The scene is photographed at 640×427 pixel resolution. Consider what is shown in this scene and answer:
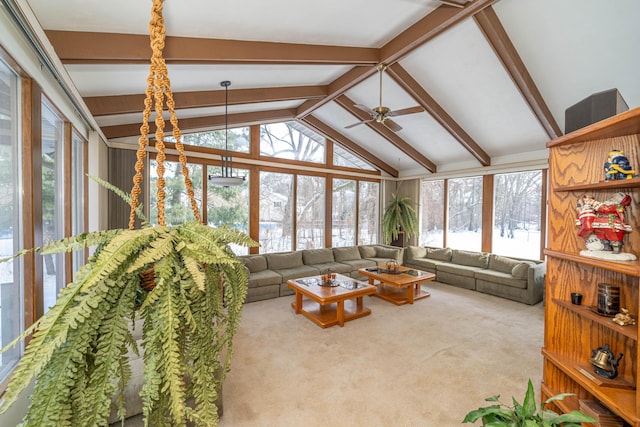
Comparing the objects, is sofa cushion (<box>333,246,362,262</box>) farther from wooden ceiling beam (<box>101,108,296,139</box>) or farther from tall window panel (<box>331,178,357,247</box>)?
wooden ceiling beam (<box>101,108,296,139</box>)

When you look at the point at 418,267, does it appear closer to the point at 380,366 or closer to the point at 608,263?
the point at 380,366

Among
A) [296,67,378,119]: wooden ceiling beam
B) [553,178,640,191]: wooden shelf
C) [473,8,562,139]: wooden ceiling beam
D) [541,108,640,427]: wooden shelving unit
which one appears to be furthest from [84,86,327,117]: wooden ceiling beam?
[553,178,640,191]: wooden shelf

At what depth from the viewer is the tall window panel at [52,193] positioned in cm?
210

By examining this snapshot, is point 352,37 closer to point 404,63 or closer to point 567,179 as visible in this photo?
point 404,63

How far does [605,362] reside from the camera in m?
1.62

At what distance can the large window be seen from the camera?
223 inches

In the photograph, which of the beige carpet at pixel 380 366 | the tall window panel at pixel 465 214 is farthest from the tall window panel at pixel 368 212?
the beige carpet at pixel 380 366

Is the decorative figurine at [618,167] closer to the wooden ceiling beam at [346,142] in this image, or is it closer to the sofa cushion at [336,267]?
the sofa cushion at [336,267]

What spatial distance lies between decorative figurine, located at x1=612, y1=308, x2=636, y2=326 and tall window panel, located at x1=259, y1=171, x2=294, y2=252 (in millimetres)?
4834

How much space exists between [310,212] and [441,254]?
9.68 feet

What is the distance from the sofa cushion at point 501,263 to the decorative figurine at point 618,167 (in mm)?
3716

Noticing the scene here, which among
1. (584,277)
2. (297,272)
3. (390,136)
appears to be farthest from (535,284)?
(297,272)

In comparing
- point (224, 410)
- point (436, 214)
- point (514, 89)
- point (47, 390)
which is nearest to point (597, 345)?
point (224, 410)

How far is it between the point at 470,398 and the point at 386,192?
5571mm
